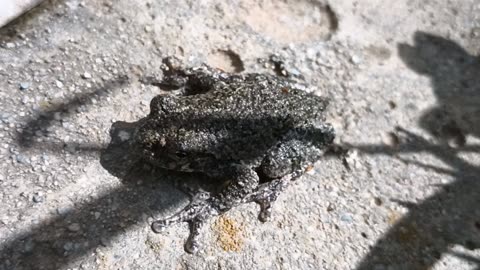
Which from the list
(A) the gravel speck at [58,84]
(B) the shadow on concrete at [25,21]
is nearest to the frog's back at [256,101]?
(A) the gravel speck at [58,84]

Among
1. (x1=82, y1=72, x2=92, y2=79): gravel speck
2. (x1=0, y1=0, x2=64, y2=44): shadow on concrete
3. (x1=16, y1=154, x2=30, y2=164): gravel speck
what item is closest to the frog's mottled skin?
(x1=82, y1=72, x2=92, y2=79): gravel speck

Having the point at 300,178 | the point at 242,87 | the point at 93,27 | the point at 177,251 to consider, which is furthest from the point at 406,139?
the point at 93,27

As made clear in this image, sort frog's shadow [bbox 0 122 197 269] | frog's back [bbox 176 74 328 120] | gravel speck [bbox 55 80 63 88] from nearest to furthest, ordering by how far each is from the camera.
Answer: frog's shadow [bbox 0 122 197 269] → frog's back [bbox 176 74 328 120] → gravel speck [bbox 55 80 63 88]

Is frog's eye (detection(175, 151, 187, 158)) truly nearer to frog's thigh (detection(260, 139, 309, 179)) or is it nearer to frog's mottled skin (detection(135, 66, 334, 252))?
frog's mottled skin (detection(135, 66, 334, 252))

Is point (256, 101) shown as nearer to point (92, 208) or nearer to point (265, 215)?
point (265, 215)

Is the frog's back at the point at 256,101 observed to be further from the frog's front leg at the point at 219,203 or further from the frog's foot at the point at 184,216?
the frog's foot at the point at 184,216

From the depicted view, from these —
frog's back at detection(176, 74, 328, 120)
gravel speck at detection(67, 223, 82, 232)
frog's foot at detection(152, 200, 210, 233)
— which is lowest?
gravel speck at detection(67, 223, 82, 232)

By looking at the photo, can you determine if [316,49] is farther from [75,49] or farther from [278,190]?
[75,49]
